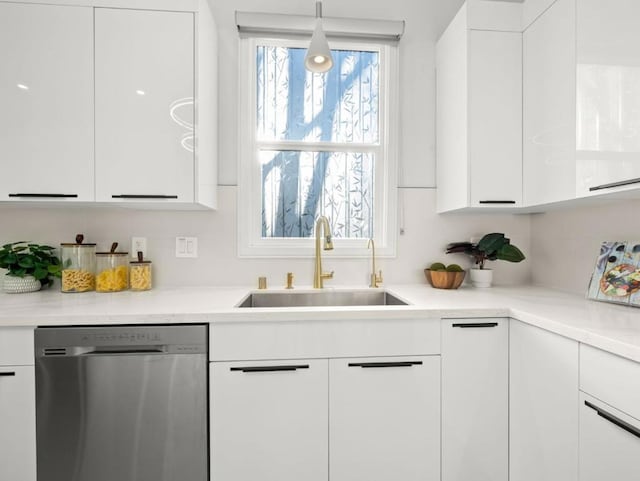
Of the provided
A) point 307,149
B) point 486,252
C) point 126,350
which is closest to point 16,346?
point 126,350

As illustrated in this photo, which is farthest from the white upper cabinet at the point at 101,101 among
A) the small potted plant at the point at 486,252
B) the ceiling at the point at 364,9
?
the small potted plant at the point at 486,252

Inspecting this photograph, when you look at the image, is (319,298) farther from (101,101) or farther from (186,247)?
(101,101)

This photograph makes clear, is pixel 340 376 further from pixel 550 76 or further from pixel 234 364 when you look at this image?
pixel 550 76

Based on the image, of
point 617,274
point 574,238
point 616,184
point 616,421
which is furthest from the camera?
point 574,238

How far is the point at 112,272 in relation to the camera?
5.78 ft

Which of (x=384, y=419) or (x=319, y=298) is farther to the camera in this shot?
(x=319, y=298)

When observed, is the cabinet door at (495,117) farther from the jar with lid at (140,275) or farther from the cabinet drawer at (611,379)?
the jar with lid at (140,275)

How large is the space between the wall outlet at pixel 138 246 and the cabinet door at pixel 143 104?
394mm

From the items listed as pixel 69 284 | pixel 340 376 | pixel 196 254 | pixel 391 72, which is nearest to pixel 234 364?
pixel 340 376

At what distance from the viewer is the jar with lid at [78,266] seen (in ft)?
5.68

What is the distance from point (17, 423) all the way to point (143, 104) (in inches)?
54.7

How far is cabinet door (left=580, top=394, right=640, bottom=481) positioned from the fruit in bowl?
0.87 m

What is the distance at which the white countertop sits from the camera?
116cm

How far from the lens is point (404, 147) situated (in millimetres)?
2102
